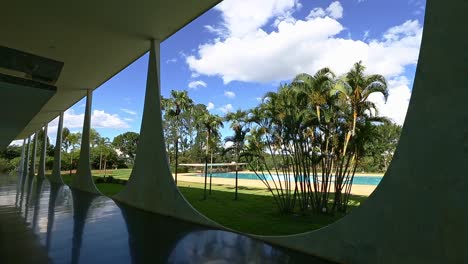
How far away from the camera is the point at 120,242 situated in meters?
4.48

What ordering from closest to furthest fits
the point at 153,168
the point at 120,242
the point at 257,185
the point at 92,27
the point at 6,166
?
the point at 120,242, the point at 92,27, the point at 153,168, the point at 257,185, the point at 6,166

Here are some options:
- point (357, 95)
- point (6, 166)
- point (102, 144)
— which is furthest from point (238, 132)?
point (6, 166)

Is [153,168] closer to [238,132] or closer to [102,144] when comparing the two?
[238,132]

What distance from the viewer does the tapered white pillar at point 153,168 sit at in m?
6.88

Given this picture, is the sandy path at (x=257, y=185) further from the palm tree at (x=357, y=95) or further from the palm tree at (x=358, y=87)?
the palm tree at (x=358, y=87)

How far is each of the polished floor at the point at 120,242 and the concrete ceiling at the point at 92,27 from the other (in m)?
4.14

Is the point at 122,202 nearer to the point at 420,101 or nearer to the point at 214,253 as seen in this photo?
the point at 214,253

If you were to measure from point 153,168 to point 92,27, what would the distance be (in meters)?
3.61

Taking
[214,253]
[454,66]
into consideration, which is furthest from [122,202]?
[454,66]

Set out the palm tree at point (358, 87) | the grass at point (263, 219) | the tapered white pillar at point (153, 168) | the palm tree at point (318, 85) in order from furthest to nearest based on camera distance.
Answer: the palm tree at point (318, 85), the palm tree at point (358, 87), the tapered white pillar at point (153, 168), the grass at point (263, 219)

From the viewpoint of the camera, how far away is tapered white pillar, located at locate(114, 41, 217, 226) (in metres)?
6.88

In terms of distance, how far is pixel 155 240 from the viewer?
4656mm

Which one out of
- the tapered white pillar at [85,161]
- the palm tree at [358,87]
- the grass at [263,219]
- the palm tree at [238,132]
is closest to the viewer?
the grass at [263,219]

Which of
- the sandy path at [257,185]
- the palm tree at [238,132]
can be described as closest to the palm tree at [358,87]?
the palm tree at [238,132]
